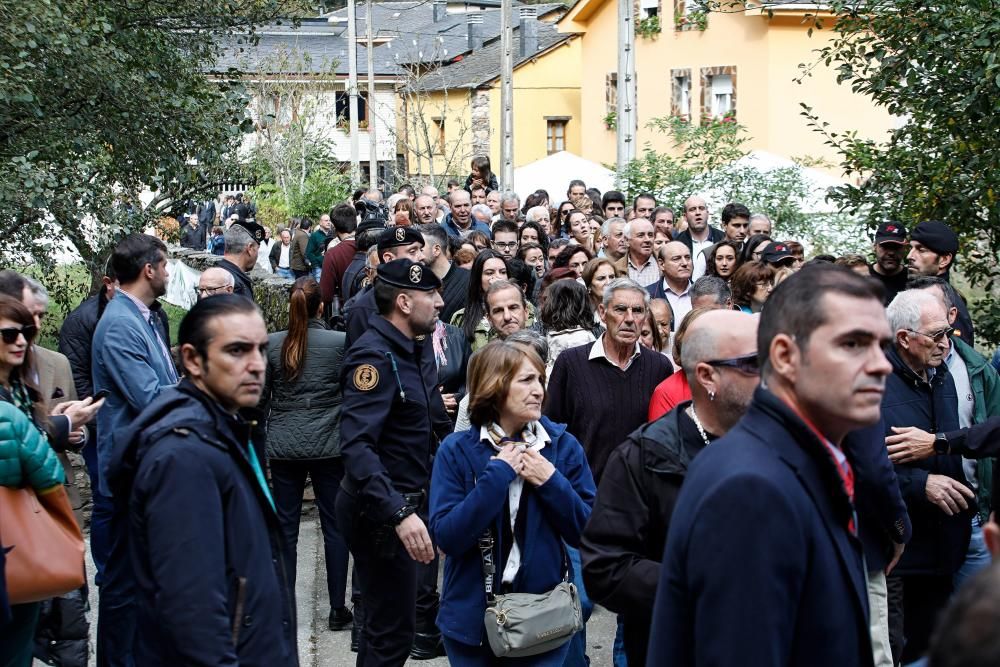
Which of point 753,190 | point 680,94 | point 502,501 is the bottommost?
point 502,501

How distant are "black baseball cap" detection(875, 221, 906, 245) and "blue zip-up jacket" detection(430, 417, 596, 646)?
401 cm

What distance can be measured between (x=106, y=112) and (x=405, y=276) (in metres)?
5.92

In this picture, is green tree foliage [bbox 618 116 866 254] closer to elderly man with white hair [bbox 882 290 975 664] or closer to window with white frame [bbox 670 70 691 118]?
elderly man with white hair [bbox 882 290 975 664]

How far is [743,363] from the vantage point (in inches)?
142

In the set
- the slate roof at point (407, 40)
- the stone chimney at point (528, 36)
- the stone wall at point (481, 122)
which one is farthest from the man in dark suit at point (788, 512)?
the stone chimney at point (528, 36)

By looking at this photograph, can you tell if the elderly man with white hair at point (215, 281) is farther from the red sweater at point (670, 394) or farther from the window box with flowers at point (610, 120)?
the window box with flowers at point (610, 120)

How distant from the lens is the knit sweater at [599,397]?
620cm

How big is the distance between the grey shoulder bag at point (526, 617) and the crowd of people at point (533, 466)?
0.4 inches

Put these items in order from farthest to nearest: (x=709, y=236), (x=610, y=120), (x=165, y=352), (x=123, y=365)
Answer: (x=610, y=120), (x=709, y=236), (x=165, y=352), (x=123, y=365)

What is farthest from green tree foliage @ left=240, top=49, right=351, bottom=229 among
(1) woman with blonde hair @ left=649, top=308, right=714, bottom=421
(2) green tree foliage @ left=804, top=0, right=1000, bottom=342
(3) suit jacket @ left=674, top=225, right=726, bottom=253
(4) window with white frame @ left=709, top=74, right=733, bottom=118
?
(1) woman with blonde hair @ left=649, top=308, right=714, bottom=421

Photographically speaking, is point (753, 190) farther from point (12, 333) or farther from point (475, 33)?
point (475, 33)

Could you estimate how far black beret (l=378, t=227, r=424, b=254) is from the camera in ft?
25.7

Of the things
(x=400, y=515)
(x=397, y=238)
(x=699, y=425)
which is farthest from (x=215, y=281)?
(x=699, y=425)

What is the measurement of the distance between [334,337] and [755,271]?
9.38ft
